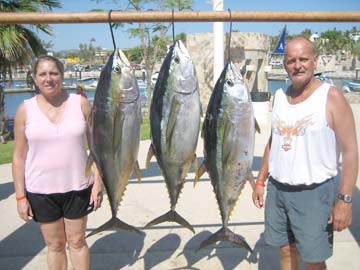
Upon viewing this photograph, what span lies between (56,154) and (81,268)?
2.92ft

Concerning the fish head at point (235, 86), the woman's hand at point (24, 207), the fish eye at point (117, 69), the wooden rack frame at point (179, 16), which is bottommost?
the woman's hand at point (24, 207)

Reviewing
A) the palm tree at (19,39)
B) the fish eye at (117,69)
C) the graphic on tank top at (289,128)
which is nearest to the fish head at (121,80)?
the fish eye at (117,69)

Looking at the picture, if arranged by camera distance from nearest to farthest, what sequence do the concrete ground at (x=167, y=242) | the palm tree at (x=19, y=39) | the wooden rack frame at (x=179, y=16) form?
1. the wooden rack frame at (x=179, y=16)
2. the concrete ground at (x=167, y=242)
3. the palm tree at (x=19, y=39)

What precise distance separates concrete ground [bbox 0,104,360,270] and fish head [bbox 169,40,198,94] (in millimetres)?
1954

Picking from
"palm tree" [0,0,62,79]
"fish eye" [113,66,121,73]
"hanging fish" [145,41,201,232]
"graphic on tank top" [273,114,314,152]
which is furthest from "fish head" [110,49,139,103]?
"palm tree" [0,0,62,79]

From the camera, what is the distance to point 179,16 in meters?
2.55

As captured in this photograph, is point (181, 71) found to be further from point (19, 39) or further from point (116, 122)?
point (19, 39)

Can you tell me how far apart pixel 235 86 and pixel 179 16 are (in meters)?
0.72

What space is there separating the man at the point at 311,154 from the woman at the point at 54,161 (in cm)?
131

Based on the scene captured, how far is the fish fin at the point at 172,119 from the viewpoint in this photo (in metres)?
2.19

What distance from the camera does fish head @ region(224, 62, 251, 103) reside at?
218cm

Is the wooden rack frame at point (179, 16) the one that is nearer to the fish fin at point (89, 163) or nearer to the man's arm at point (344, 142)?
the man's arm at point (344, 142)

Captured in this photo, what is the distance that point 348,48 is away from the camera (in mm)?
81500

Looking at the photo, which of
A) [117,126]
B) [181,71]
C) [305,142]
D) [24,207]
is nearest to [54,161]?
[24,207]
